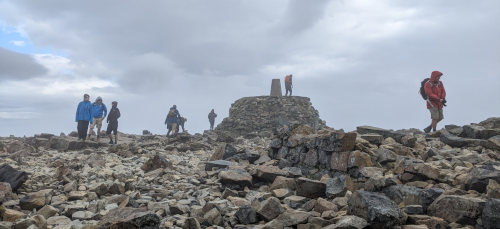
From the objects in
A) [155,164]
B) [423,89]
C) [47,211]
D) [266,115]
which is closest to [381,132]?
[423,89]

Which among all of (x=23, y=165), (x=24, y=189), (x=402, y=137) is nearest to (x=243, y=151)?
(x=402, y=137)

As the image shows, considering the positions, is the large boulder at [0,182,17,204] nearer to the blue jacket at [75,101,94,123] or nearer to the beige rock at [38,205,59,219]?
the beige rock at [38,205,59,219]

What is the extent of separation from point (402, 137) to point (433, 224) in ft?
17.9

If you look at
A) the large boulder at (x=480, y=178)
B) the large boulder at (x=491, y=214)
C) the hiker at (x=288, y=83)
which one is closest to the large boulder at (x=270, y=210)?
the large boulder at (x=491, y=214)

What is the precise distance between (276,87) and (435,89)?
708 inches

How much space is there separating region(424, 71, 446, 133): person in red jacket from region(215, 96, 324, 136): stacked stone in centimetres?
1483

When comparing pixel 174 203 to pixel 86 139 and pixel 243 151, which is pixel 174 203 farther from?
pixel 86 139

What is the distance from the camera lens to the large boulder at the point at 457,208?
504 cm

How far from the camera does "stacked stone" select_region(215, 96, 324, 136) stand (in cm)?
2792

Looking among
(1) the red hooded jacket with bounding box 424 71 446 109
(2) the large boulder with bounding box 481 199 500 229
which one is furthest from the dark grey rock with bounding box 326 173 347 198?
(1) the red hooded jacket with bounding box 424 71 446 109

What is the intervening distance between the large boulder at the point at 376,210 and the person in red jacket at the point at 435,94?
8629mm

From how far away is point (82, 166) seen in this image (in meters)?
11.4

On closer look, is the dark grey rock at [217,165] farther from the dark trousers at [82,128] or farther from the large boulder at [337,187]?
the dark trousers at [82,128]

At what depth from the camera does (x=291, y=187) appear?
8.11 meters
